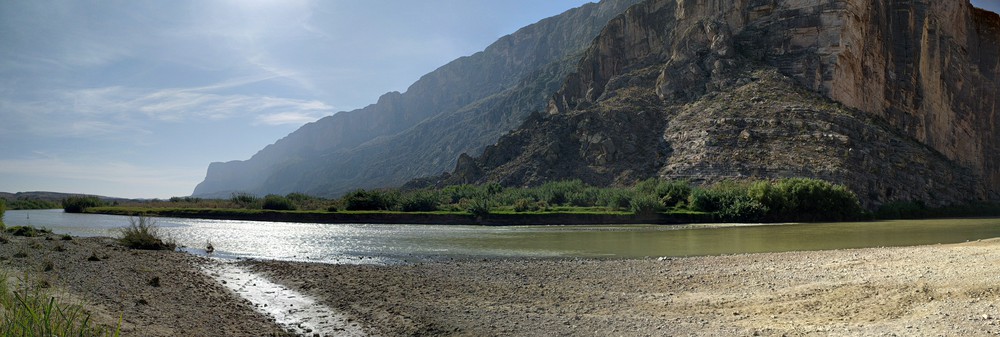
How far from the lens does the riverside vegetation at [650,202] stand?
182 ft

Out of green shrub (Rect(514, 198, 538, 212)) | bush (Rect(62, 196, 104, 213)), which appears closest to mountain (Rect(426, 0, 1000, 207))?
green shrub (Rect(514, 198, 538, 212))

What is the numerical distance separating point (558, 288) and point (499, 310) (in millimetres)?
2993

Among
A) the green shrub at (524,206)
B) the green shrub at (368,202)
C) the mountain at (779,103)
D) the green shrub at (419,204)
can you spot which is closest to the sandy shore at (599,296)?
the green shrub at (524,206)

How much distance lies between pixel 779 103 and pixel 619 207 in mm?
25279

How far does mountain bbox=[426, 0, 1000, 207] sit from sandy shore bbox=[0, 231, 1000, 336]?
5073 cm

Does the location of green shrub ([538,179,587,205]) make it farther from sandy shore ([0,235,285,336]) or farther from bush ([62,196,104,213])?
bush ([62,196,104,213])

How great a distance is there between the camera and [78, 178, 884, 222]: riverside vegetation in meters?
55.6

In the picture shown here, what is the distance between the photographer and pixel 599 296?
574 inches

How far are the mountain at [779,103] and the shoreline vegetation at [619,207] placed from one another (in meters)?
4.64

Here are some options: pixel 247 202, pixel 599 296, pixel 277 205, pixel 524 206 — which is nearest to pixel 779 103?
pixel 524 206

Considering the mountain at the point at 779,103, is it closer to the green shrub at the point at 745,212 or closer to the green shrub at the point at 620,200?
the green shrub at the point at 745,212

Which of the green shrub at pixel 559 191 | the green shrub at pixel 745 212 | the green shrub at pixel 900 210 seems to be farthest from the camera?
the green shrub at pixel 559 191

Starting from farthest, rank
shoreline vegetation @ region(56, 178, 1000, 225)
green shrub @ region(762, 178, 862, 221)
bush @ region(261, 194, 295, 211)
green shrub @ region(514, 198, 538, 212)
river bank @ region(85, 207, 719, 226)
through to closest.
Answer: bush @ region(261, 194, 295, 211) < green shrub @ region(514, 198, 538, 212) < river bank @ region(85, 207, 719, 226) < shoreline vegetation @ region(56, 178, 1000, 225) < green shrub @ region(762, 178, 862, 221)

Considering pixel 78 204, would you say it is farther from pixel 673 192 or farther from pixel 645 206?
pixel 673 192
